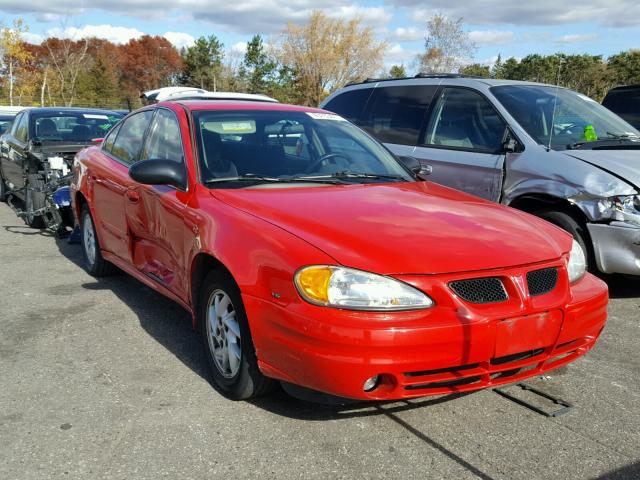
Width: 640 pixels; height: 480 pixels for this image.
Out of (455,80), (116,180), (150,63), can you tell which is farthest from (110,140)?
(150,63)

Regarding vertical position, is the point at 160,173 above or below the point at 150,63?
below

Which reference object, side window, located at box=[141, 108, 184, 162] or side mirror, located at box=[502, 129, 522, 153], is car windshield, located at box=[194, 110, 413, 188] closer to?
side window, located at box=[141, 108, 184, 162]

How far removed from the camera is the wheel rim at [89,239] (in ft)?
19.2

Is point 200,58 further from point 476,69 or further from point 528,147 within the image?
point 528,147

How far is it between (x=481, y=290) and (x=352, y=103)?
5135mm

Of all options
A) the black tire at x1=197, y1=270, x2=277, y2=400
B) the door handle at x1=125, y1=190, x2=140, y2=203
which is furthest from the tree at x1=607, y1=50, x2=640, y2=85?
the black tire at x1=197, y1=270, x2=277, y2=400

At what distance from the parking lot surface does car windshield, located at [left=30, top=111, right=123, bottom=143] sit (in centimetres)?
518

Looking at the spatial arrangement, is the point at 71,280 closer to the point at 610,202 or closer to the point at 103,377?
the point at 103,377

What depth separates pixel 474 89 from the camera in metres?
6.34

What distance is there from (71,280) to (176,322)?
1.72 m

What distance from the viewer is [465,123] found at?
6.38 metres

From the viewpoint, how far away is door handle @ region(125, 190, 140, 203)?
457 cm

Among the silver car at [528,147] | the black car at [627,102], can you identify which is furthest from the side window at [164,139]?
the black car at [627,102]

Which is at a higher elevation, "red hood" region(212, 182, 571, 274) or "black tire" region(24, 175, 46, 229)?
"red hood" region(212, 182, 571, 274)
